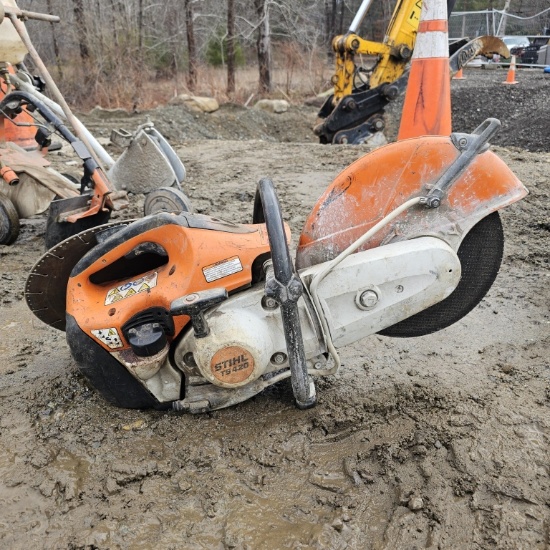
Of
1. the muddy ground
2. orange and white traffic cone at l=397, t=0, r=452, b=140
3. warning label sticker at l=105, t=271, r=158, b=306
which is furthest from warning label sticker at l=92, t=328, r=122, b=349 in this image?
orange and white traffic cone at l=397, t=0, r=452, b=140

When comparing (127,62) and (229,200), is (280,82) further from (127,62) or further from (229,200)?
(229,200)

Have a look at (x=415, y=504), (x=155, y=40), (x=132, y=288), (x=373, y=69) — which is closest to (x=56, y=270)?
(x=132, y=288)

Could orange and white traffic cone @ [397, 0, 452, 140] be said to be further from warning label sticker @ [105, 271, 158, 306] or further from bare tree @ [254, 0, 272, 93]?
bare tree @ [254, 0, 272, 93]

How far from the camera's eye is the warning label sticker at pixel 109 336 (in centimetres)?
206

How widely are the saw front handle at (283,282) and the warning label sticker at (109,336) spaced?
63 cm

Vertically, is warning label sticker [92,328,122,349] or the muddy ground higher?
warning label sticker [92,328,122,349]

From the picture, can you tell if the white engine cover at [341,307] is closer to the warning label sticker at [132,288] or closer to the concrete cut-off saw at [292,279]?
the concrete cut-off saw at [292,279]

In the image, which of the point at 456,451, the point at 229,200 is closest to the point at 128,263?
the point at 456,451

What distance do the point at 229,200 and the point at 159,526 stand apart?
154 inches

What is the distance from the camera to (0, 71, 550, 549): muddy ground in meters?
1.80

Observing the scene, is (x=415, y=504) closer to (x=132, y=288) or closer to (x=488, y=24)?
(x=132, y=288)

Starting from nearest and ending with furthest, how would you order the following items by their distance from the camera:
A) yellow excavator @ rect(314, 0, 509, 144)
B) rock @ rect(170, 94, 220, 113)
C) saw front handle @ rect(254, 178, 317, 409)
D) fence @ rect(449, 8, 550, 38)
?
saw front handle @ rect(254, 178, 317, 409) → yellow excavator @ rect(314, 0, 509, 144) → rock @ rect(170, 94, 220, 113) → fence @ rect(449, 8, 550, 38)

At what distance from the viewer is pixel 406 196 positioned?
2.10 m

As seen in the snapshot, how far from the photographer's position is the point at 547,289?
3326 mm
